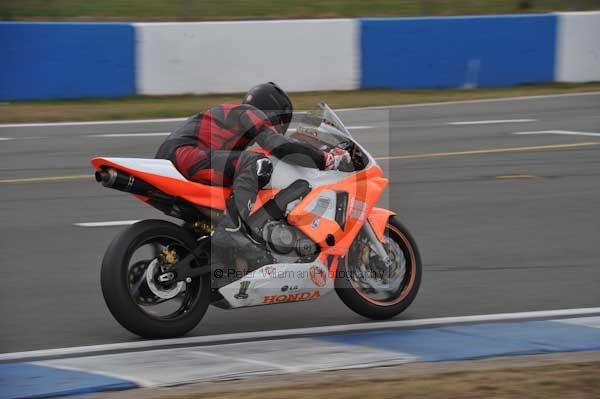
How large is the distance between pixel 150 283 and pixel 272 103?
131 centimetres

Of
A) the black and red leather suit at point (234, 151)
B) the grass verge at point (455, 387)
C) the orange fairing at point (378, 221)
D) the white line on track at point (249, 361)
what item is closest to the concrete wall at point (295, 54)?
the black and red leather suit at point (234, 151)

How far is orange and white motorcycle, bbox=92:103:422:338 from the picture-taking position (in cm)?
635

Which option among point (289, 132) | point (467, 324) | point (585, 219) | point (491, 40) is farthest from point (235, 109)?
point (491, 40)

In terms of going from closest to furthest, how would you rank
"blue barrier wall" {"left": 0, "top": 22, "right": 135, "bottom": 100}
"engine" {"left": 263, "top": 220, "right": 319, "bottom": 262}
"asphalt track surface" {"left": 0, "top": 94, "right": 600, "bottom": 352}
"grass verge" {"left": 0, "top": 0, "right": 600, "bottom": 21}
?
1. "engine" {"left": 263, "top": 220, "right": 319, "bottom": 262}
2. "asphalt track surface" {"left": 0, "top": 94, "right": 600, "bottom": 352}
3. "blue barrier wall" {"left": 0, "top": 22, "right": 135, "bottom": 100}
4. "grass verge" {"left": 0, "top": 0, "right": 600, "bottom": 21}

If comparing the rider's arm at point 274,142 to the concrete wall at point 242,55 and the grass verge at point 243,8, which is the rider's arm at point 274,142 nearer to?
the concrete wall at point 242,55

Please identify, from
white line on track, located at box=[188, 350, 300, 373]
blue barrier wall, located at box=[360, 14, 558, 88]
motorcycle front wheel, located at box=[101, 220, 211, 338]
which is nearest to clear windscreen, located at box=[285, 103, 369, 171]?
motorcycle front wheel, located at box=[101, 220, 211, 338]

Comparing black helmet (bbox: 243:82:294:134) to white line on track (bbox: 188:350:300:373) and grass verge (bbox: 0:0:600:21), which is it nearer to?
white line on track (bbox: 188:350:300:373)

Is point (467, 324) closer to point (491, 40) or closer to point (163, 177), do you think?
point (163, 177)

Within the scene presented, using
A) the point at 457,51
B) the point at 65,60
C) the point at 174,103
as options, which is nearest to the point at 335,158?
the point at 174,103

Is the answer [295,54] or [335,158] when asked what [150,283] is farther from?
[295,54]

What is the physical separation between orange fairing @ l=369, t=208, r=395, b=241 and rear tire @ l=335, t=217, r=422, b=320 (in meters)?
0.07

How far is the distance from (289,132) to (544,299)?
7.18 feet

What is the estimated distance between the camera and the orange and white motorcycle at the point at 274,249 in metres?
6.35

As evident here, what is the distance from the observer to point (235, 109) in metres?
6.66
